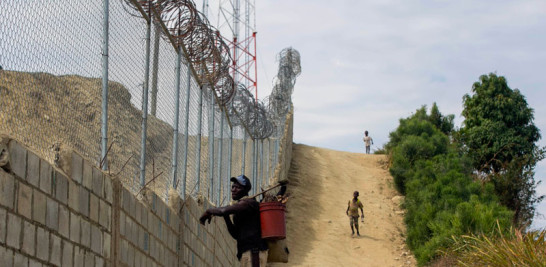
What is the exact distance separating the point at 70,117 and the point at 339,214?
19.3 m

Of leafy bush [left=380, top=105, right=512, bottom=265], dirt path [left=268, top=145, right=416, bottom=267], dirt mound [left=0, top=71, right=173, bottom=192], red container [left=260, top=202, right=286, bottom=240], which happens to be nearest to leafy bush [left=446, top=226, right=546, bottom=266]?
leafy bush [left=380, top=105, right=512, bottom=265]

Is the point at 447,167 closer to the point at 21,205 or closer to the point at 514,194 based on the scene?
the point at 514,194

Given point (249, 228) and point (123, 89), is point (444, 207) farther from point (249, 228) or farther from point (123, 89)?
point (123, 89)

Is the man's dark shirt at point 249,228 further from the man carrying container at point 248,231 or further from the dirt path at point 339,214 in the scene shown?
the dirt path at point 339,214

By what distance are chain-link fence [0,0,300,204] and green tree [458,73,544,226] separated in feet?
61.1

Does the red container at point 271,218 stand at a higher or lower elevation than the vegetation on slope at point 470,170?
lower

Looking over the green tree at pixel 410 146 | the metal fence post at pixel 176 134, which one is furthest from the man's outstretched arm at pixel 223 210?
the green tree at pixel 410 146

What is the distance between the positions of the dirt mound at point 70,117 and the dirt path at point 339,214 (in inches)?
482

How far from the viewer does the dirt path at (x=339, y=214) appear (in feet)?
67.9

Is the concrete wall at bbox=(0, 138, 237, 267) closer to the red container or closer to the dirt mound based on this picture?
the dirt mound

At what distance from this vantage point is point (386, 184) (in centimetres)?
2881

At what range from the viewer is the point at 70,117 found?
19.9 feet

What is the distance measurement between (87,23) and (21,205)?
1.98 m

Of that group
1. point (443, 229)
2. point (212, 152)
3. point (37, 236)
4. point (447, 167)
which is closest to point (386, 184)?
point (447, 167)
